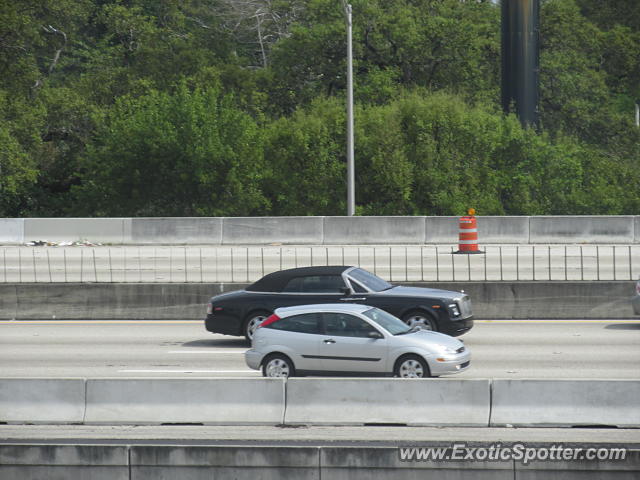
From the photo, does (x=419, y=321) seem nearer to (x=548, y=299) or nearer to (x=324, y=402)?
(x=548, y=299)

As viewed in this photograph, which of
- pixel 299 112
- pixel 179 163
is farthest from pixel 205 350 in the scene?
pixel 299 112

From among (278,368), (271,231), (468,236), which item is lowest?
(278,368)

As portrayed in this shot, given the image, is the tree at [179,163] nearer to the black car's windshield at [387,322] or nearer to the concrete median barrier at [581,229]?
the concrete median barrier at [581,229]

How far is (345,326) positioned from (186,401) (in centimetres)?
341

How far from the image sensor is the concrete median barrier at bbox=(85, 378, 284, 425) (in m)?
11.8

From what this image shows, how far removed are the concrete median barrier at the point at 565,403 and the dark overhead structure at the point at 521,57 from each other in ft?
116

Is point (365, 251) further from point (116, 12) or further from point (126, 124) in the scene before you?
point (116, 12)

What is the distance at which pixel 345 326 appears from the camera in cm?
1462

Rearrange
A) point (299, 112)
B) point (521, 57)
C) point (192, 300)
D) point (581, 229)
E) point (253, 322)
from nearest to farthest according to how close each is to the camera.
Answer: point (253, 322), point (192, 300), point (581, 229), point (521, 57), point (299, 112)

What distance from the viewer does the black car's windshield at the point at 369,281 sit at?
1833 centimetres

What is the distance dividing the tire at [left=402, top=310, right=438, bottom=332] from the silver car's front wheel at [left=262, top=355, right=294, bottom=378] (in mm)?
3730

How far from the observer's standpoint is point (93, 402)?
11898 millimetres

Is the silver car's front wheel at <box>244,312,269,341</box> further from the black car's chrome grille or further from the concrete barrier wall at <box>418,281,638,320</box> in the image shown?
the concrete barrier wall at <box>418,281,638,320</box>

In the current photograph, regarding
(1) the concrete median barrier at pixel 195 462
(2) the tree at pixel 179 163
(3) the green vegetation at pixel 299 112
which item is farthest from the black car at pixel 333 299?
(2) the tree at pixel 179 163
